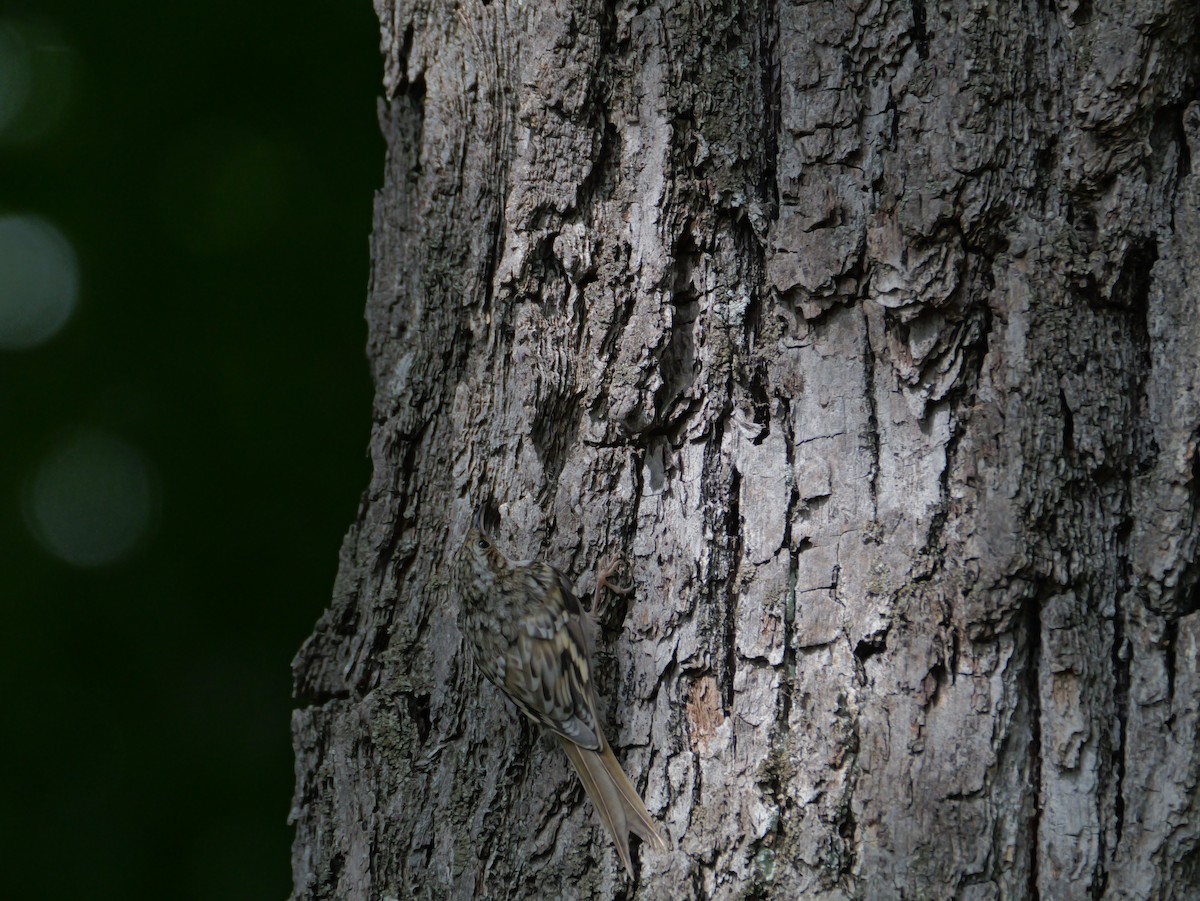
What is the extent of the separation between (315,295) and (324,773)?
1.82m

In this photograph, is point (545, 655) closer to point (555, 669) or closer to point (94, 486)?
point (555, 669)

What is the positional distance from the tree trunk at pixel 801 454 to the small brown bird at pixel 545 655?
0.05m

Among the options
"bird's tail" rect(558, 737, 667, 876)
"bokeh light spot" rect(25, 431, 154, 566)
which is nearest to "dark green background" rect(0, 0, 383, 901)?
"bokeh light spot" rect(25, 431, 154, 566)

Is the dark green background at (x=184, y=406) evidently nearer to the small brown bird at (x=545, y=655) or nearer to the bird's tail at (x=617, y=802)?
the small brown bird at (x=545, y=655)

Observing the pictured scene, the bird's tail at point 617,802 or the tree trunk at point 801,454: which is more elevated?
the tree trunk at point 801,454

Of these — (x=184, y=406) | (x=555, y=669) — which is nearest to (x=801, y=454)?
(x=555, y=669)

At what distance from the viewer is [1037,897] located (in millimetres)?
1360

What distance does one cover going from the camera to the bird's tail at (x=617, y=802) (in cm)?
158

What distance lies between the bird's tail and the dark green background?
188cm

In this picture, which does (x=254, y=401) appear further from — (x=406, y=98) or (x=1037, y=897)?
(x=1037, y=897)

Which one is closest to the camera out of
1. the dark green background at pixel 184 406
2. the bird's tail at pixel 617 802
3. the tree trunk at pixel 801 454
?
the tree trunk at pixel 801 454

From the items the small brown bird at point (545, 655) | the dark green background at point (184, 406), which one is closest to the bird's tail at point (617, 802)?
the small brown bird at point (545, 655)

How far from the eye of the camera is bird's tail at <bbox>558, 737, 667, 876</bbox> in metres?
1.58

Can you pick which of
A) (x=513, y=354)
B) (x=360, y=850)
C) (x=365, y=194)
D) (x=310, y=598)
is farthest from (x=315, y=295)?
(x=360, y=850)
